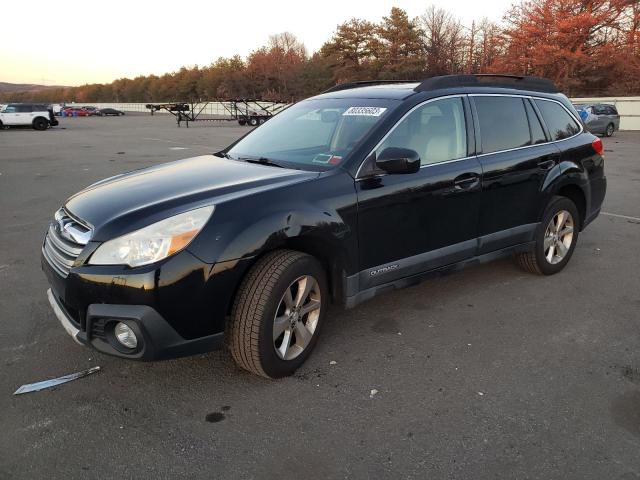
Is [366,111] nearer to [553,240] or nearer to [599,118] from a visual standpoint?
[553,240]

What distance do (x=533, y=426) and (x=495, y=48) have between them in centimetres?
5183

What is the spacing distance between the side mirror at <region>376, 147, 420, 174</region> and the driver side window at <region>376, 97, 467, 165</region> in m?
0.17

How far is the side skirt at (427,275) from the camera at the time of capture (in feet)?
11.4

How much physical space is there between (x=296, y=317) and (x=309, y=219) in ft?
1.98

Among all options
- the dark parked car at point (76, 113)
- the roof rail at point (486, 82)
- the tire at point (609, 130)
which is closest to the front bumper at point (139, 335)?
the roof rail at point (486, 82)

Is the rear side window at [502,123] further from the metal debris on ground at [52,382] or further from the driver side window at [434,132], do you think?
the metal debris on ground at [52,382]

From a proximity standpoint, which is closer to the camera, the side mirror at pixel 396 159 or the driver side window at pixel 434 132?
the side mirror at pixel 396 159

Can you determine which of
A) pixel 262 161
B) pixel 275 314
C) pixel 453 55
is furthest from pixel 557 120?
pixel 453 55

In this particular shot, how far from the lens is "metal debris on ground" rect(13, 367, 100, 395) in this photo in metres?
3.02

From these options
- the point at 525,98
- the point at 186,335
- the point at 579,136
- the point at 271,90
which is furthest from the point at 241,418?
the point at 271,90

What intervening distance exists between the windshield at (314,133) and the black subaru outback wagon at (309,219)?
2 centimetres

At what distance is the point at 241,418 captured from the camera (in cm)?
278

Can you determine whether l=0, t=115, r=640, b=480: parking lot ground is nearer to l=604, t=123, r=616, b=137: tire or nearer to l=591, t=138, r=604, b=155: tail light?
l=591, t=138, r=604, b=155: tail light

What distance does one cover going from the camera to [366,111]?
3.80 metres
